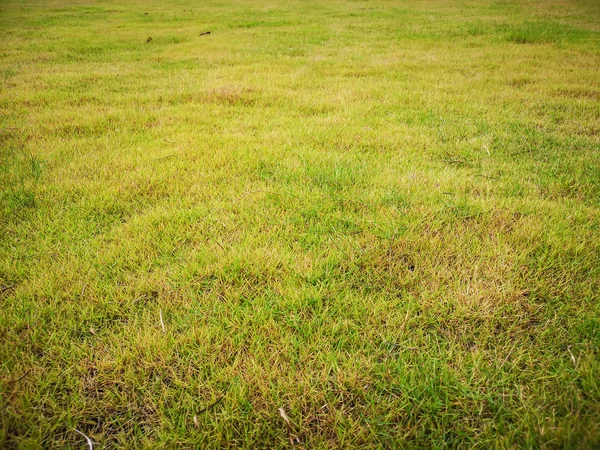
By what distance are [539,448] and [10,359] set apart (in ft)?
7.42

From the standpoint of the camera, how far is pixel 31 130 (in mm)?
4020

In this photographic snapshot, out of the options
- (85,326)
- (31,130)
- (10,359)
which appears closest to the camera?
(10,359)

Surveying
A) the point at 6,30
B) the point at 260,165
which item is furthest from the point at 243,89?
the point at 6,30

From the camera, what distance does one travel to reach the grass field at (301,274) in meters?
1.31

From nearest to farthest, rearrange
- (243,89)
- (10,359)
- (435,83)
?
(10,359) < (243,89) < (435,83)

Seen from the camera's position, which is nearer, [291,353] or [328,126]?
[291,353]

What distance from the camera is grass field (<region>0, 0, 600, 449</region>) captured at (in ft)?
4.31

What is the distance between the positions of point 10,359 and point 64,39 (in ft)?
43.8

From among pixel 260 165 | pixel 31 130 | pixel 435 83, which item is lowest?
pixel 260 165

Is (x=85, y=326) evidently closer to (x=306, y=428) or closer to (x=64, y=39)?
(x=306, y=428)

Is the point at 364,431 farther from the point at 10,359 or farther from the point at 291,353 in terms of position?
the point at 10,359

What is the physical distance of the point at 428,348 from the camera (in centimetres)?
155

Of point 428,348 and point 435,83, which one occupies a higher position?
point 435,83

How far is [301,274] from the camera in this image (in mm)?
1952
